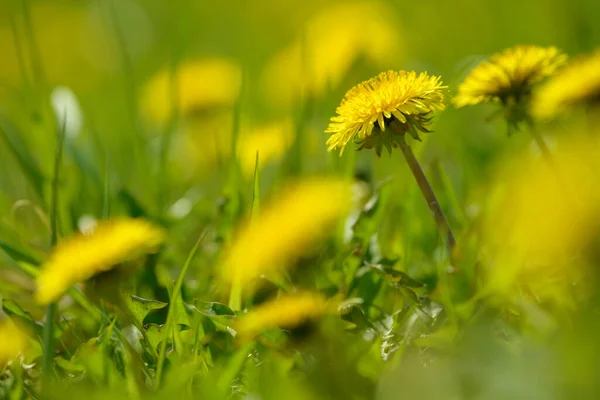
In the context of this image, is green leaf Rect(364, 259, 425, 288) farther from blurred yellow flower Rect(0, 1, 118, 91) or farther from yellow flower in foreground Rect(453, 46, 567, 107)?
blurred yellow flower Rect(0, 1, 118, 91)

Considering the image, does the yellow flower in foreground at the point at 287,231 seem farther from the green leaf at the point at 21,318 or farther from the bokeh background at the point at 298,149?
the green leaf at the point at 21,318

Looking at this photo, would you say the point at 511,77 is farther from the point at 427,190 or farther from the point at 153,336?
the point at 153,336

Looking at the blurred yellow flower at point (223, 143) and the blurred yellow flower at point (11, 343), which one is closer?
the blurred yellow flower at point (11, 343)

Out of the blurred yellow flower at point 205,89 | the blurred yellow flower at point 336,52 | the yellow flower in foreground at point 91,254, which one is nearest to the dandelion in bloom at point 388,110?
the yellow flower in foreground at point 91,254

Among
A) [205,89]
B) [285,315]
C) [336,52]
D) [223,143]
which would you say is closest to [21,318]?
[285,315]

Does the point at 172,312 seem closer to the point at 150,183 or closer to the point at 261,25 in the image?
the point at 150,183

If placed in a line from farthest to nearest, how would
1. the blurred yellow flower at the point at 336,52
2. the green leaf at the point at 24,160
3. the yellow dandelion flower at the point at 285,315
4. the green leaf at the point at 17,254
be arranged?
the blurred yellow flower at the point at 336,52 → the green leaf at the point at 24,160 → the green leaf at the point at 17,254 → the yellow dandelion flower at the point at 285,315
